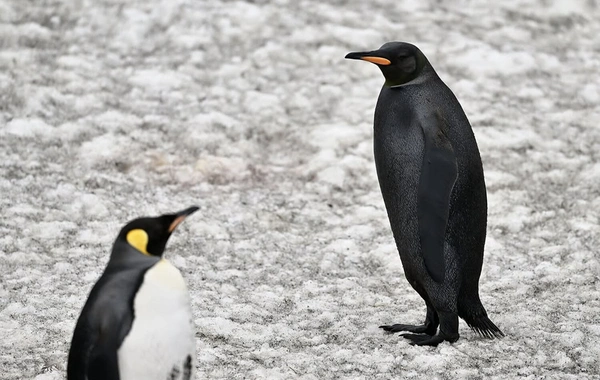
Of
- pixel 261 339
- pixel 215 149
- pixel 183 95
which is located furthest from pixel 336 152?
pixel 261 339

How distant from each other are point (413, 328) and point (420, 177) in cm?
69

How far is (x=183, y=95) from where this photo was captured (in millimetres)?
6426

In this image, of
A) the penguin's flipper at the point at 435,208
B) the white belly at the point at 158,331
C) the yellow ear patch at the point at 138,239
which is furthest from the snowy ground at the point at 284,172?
the yellow ear patch at the point at 138,239

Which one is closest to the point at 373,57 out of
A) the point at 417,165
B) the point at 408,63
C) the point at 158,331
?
the point at 408,63

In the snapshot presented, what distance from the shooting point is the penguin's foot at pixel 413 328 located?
390 cm

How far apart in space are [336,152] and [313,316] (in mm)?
1957

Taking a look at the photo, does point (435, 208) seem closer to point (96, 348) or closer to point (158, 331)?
point (158, 331)

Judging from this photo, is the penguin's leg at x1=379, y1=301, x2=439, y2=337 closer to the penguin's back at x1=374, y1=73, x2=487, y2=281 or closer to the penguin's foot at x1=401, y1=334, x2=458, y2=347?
the penguin's foot at x1=401, y1=334, x2=458, y2=347

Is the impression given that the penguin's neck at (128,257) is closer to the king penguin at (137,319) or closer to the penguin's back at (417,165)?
the king penguin at (137,319)

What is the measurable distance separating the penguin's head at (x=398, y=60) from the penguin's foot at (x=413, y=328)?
1002 millimetres

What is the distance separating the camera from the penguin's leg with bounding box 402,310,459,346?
376 cm

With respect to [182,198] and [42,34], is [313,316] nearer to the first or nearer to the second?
[182,198]

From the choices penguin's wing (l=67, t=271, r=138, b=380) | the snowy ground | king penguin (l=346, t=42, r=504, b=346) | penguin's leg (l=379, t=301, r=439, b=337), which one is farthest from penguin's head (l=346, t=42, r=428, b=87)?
penguin's wing (l=67, t=271, r=138, b=380)

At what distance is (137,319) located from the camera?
9.30 feet
